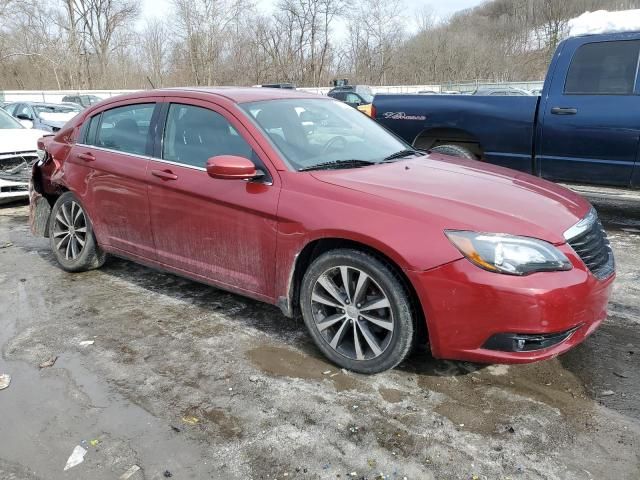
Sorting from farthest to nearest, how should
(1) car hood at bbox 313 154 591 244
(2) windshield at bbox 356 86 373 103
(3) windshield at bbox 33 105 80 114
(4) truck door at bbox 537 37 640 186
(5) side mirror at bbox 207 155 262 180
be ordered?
(2) windshield at bbox 356 86 373 103, (3) windshield at bbox 33 105 80 114, (4) truck door at bbox 537 37 640 186, (5) side mirror at bbox 207 155 262 180, (1) car hood at bbox 313 154 591 244

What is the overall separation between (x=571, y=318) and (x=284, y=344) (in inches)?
68.6

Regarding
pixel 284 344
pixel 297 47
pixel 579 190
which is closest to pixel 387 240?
pixel 284 344

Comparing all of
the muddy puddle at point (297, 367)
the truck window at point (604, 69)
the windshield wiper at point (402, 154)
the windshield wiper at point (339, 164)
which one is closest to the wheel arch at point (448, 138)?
the truck window at point (604, 69)

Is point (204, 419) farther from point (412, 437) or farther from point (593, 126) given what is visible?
point (593, 126)

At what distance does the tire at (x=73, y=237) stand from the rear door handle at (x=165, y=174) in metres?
1.14

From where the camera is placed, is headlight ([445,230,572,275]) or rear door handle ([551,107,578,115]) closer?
headlight ([445,230,572,275])

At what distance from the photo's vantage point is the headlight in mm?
2689

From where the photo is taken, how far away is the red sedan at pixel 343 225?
2738 mm

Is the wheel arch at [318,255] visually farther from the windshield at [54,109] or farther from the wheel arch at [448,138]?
the windshield at [54,109]

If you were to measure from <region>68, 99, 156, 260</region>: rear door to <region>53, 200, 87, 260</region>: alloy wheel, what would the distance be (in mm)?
246

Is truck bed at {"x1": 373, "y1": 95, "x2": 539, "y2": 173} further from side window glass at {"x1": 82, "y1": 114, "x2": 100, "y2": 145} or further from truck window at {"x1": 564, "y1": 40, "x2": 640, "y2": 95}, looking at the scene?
side window glass at {"x1": 82, "y1": 114, "x2": 100, "y2": 145}

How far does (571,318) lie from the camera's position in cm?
276

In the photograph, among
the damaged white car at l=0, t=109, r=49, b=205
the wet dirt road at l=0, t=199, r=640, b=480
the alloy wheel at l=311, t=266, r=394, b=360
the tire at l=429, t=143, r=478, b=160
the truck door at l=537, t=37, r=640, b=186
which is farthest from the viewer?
the damaged white car at l=0, t=109, r=49, b=205

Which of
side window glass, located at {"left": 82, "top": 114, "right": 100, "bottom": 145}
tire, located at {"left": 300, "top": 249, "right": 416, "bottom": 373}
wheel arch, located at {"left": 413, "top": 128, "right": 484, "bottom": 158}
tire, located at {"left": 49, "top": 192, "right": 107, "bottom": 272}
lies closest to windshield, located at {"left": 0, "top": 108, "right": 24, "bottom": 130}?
tire, located at {"left": 49, "top": 192, "right": 107, "bottom": 272}
